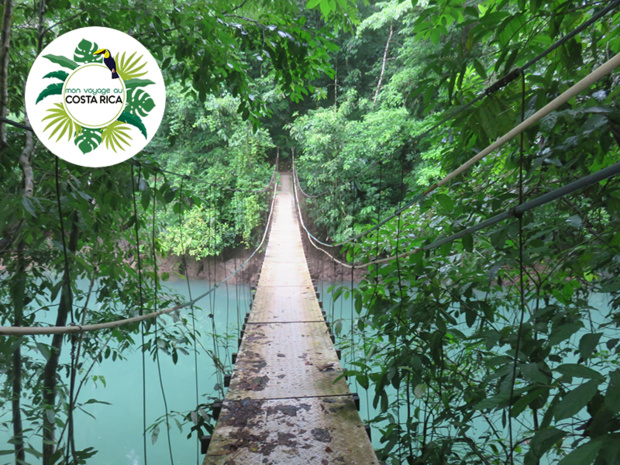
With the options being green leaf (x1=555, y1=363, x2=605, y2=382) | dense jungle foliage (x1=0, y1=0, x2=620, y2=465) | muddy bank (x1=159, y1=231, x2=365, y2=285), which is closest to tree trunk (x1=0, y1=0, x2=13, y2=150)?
dense jungle foliage (x1=0, y1=0, x2=620, y2=465)

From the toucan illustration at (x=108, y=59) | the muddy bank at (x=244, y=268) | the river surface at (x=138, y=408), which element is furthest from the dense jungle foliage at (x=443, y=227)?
the muddy bank at (x=244, y=268)

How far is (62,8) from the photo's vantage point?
4.00ft

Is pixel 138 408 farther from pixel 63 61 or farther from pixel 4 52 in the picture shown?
Answer: pixel 4 52

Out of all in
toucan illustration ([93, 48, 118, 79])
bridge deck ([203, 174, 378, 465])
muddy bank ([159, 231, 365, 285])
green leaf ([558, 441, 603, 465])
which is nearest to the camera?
green leaf ([558, 441, 603, 465])

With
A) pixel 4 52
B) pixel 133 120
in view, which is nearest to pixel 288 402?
pixel 133 120

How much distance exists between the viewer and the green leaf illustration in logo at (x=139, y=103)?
4.13 ft

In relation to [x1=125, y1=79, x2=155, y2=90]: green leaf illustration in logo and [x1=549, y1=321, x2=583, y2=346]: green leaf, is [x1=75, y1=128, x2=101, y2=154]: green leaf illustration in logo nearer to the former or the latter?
[x1=125, y1=79, x2=155, y2=90]: green leaf illustration in logo

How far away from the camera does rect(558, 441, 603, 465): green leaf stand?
0.30 metres

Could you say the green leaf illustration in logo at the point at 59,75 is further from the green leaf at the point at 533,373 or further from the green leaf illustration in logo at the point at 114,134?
the green leaf at the point at 533,373

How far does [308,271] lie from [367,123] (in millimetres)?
3760

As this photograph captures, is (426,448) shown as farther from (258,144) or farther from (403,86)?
(258,144)

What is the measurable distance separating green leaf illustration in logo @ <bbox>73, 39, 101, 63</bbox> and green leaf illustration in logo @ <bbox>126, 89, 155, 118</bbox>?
0.14 metres

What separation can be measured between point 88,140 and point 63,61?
26cm

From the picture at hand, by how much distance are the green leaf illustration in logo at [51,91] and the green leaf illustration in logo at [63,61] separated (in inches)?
2.3
